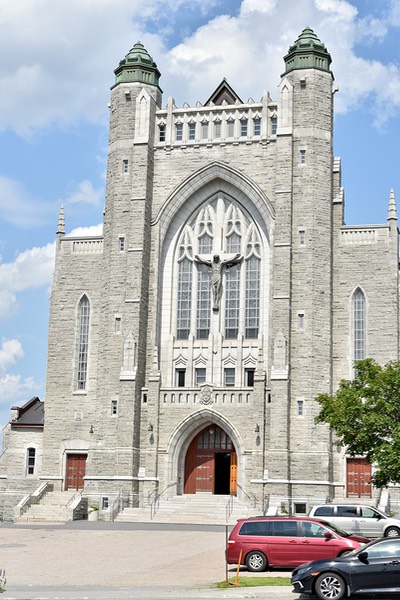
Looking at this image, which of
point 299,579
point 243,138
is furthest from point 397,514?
point 299,579

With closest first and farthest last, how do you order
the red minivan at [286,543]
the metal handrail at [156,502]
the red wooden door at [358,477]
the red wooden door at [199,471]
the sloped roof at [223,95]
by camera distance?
the red minivan at [286,543] → the metal handrail at [156,502] → the red wooden door at [358,477] → the red wooden door at [199,471] → the sloped roof at [223,95]

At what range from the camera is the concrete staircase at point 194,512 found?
38.9 m

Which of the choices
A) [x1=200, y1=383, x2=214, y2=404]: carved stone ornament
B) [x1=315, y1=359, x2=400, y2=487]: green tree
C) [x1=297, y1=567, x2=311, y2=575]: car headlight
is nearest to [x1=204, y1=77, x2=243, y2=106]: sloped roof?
[x1=200, y1=383, x2=214, y2=404]: carved stone ornament

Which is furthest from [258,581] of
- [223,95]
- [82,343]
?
[223,95]

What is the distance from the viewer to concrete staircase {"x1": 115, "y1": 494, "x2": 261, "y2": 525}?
38.9 meters

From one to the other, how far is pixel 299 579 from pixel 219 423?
25054 mm

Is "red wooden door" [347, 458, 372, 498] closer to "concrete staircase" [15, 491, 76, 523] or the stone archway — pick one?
the stone archway

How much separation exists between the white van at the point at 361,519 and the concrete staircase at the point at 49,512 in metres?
14.2

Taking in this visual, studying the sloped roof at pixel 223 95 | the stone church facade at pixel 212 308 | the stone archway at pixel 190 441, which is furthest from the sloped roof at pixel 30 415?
the sloped roof at pixel 223 95

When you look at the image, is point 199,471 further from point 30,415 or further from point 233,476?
point 30,415

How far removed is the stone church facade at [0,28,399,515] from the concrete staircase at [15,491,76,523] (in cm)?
155

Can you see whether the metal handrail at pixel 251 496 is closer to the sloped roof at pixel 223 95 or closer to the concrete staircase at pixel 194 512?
the concrete staircase at pixel 194 512

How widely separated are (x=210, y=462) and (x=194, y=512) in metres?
4.05

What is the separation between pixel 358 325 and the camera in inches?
1678
